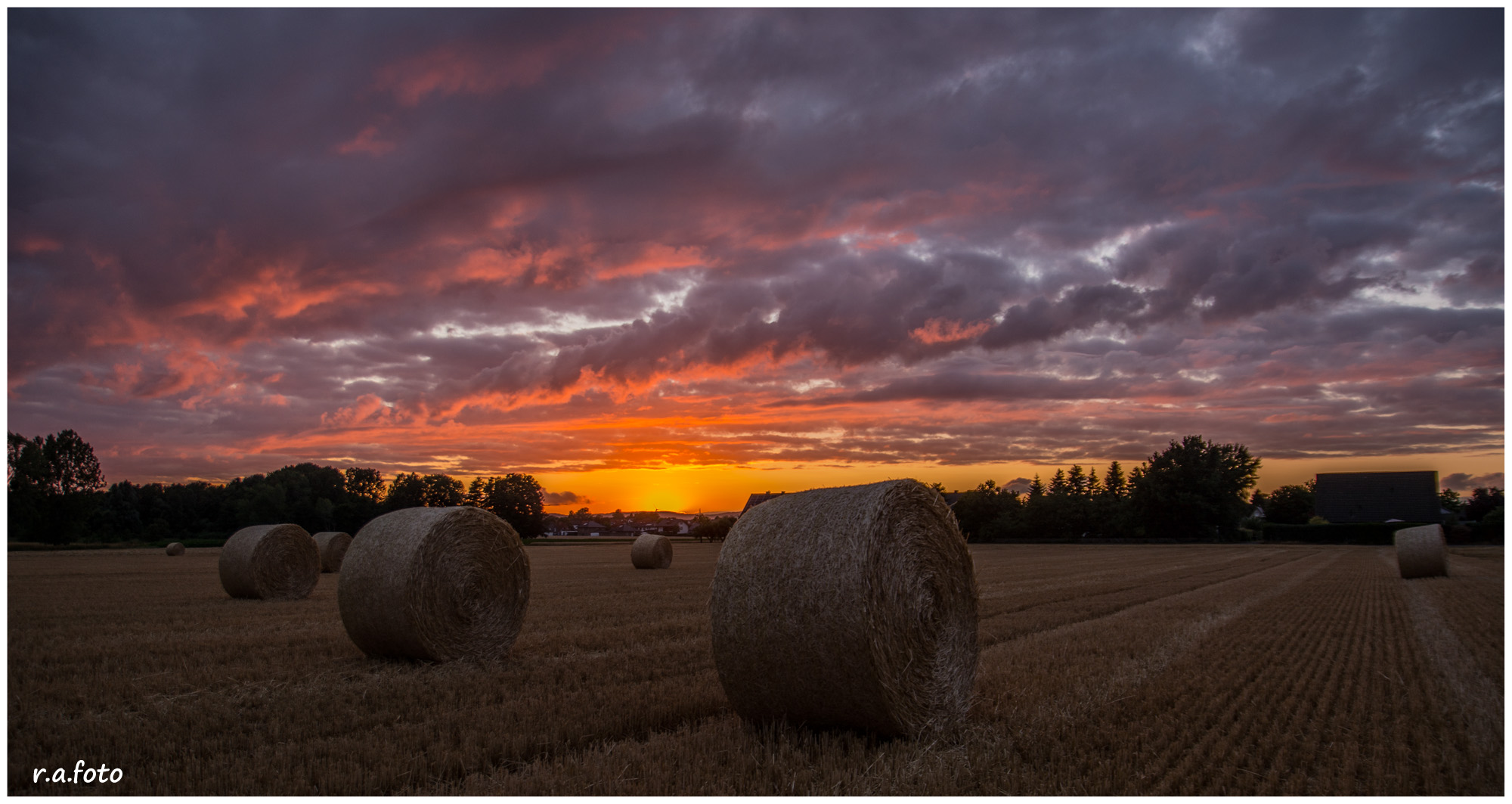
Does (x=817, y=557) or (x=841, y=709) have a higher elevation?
(x=817, y=557)

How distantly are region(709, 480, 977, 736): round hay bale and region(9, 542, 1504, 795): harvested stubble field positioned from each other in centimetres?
27

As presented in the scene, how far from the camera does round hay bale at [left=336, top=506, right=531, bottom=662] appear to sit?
9141 mm

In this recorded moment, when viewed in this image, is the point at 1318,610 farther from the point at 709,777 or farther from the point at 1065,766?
the point at 709,777

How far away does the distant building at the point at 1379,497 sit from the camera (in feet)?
231

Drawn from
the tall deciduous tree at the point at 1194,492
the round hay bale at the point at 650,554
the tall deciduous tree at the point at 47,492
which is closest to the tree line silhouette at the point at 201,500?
the tall deciduous tree at the point at 47,492

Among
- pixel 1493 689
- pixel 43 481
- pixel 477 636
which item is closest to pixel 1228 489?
pixel 1493 689

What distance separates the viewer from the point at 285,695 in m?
7.13

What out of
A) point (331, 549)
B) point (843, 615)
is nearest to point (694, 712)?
point (843, 615)

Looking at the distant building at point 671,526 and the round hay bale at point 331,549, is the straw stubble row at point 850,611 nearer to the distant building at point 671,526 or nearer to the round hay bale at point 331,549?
the round hay bale at point 331,549

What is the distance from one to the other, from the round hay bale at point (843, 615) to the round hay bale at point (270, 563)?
535 inches

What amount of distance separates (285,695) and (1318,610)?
1582 cm

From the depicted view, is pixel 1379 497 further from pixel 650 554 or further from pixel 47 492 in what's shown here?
pixel 47 492

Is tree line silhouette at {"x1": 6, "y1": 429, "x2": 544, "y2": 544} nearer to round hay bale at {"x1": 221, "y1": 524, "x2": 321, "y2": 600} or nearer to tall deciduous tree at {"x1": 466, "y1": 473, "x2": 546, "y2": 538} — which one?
tall deciduous tree at {"x1": 466, "y1": 473, "x2": 546, "y2": 538}

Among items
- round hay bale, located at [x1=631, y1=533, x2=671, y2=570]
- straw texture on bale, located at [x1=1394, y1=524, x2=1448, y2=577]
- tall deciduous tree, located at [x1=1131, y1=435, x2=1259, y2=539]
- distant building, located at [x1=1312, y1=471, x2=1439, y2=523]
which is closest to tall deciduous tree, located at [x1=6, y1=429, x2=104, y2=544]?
round hay bale, located at [x1=631, y1=533, x2=671, y2=570]
